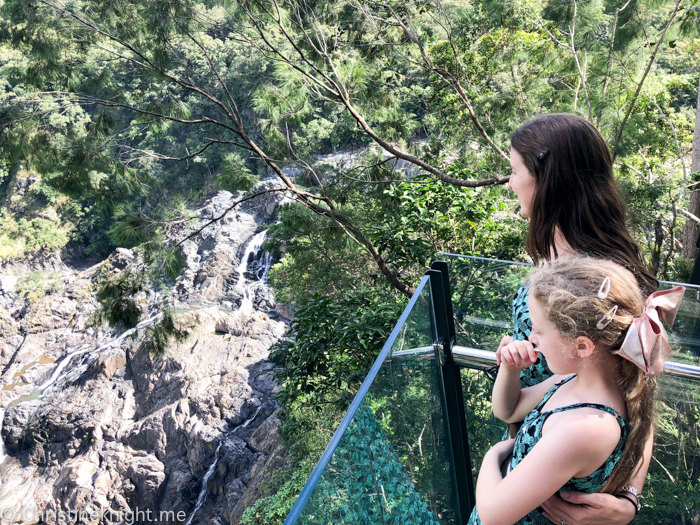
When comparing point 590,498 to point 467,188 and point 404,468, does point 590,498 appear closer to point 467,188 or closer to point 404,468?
point 404,468

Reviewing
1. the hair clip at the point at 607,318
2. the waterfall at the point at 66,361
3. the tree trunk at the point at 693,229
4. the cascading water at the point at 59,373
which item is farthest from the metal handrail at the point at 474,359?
the waterfall at the point at 66,361

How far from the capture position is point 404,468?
0.90 metres

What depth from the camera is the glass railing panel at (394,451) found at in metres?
0.59

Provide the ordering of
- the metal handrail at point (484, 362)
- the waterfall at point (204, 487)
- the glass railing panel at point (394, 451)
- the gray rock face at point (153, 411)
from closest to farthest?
the glass railing panel at point (394, 451) → the metal handrail at point (484, 362) → the waterfall at point (204, 487) → the gray rock face at point (153, 411)

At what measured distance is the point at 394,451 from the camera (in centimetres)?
87

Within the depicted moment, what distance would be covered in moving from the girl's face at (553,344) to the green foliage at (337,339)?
99.2 inches

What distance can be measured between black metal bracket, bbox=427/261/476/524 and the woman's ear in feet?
1.80

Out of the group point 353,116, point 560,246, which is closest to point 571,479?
point 560,246

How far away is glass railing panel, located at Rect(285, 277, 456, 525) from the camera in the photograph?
0.59 meters

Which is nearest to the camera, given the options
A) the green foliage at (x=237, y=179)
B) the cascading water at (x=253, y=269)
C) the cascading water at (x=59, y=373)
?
the green foliage at (x=237, y=179)

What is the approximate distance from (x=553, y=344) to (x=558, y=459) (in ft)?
0.48

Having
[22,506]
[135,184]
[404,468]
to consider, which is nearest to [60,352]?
[22,506]

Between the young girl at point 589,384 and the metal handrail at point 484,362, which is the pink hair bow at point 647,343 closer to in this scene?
the young girl at point 589,384

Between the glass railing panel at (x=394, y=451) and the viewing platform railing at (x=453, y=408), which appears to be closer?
the glass railing panel at (x=394, y=451)
